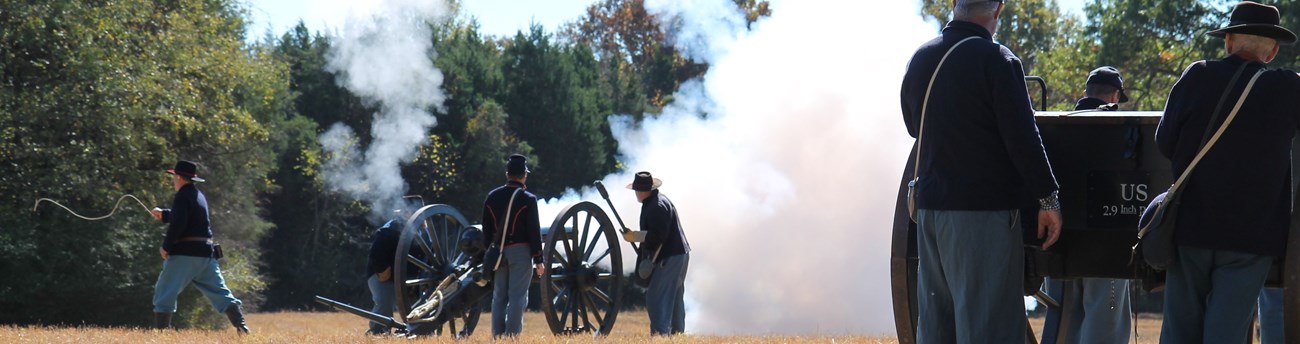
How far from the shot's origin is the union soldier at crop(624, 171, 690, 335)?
11.2 m

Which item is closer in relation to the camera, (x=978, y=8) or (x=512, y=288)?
(x=978, y=8)

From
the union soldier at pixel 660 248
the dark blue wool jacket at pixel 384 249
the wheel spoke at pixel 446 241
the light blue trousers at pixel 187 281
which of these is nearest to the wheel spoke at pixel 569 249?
the union soldier at pixel 660 248

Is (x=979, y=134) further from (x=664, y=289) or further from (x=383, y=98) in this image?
(x=383, y=98)

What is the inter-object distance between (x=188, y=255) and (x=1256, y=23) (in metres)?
7.34

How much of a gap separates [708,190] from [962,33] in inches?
456

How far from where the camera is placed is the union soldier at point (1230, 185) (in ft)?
13.3

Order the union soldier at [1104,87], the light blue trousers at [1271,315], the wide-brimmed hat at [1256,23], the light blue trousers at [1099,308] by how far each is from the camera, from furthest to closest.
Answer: the union soldier at [1104,87]
the light blue trousers at [1099,308]
the light blue trousers at [1271,315]
the wide-brimmed hat at [1256,23]

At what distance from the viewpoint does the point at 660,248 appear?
11289mm

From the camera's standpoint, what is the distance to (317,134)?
1249 inches

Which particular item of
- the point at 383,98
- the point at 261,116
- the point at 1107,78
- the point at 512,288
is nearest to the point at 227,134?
the point at 261,116

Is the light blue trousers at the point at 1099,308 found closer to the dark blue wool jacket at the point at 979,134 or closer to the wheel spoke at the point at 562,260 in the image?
the dark blue wool jacket at the point at 979,134

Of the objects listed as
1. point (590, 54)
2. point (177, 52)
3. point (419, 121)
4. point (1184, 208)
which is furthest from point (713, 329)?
point (590, 54)

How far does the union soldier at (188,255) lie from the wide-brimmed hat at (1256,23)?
705 centimetres

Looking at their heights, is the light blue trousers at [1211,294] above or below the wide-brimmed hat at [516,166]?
below
